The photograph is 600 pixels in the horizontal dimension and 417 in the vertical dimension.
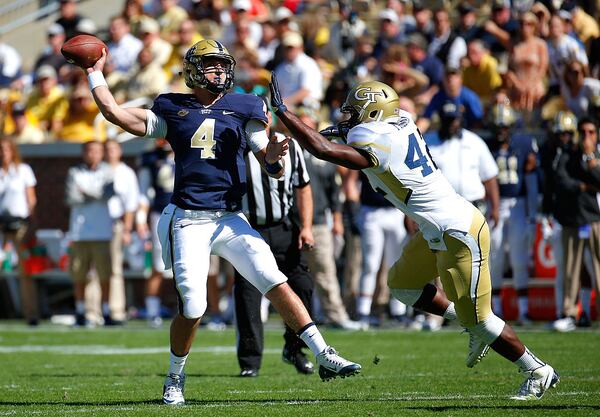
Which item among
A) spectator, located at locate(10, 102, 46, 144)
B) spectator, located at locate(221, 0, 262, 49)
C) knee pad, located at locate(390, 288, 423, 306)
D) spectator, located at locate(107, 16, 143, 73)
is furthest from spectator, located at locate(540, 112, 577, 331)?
spectator, located at locate(10, 102, 46, 144)

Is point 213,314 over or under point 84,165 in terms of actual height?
under

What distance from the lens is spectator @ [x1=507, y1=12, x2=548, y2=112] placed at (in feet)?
45.8

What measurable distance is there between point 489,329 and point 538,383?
0.40 metres

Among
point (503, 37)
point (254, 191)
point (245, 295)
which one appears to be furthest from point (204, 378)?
point (503, 37)

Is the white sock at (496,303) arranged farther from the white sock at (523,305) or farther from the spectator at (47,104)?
the spectator at (47,104)

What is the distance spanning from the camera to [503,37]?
49.0 feet

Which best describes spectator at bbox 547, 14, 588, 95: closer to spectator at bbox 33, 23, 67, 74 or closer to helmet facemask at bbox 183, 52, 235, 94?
helmet facemask at bbox 183, 52, 235, 94

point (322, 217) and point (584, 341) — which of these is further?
point (322, 217)

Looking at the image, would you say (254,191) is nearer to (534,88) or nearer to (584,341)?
(584,341)

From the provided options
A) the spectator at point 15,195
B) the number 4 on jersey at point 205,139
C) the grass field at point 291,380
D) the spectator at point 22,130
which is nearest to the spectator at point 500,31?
the grass field at point 291,380

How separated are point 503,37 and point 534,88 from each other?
1.15m

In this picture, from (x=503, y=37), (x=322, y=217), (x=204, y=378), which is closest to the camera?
(x=204, y=378)

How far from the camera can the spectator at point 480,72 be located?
14.7 meters

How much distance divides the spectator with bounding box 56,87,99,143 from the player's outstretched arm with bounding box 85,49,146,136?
960 cm
